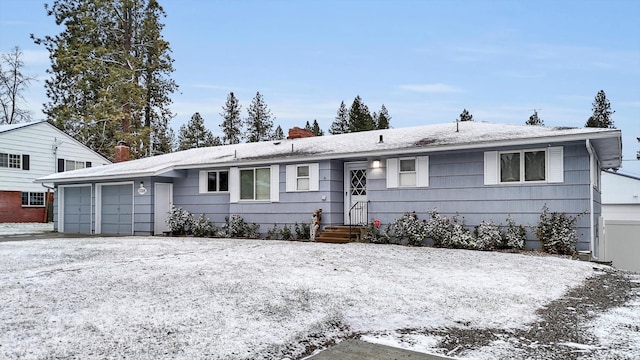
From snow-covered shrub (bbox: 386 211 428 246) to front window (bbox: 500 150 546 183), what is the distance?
2.43 m

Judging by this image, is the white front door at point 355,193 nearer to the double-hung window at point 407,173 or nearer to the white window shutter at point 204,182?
the double-hung window at point 407,173

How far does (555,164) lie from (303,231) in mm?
7253

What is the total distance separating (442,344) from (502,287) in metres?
2.89

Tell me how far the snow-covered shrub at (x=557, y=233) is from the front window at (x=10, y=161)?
82.5 feet

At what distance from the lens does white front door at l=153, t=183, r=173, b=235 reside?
54.0ft

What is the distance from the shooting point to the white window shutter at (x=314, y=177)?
13883 mm

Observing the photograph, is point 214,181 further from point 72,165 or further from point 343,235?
point 72,165

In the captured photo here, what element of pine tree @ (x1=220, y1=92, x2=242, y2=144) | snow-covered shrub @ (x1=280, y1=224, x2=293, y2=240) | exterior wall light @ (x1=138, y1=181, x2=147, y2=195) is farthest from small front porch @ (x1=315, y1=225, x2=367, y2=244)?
pine tree @ (x1=220, y1=92, x2=242, y2=144)

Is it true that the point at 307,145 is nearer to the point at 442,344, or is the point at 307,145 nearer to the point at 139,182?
the point at 139,182

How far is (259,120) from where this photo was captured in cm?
4422

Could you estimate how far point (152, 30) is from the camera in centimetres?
3025

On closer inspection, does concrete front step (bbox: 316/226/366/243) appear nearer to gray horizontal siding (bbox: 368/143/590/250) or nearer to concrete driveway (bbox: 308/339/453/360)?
gray horizontal siding (bbox: 368/143/590/250)

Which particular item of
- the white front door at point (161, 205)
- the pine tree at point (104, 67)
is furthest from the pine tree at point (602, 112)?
the white front door at point (161, 205)

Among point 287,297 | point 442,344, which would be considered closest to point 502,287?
point 442,344
